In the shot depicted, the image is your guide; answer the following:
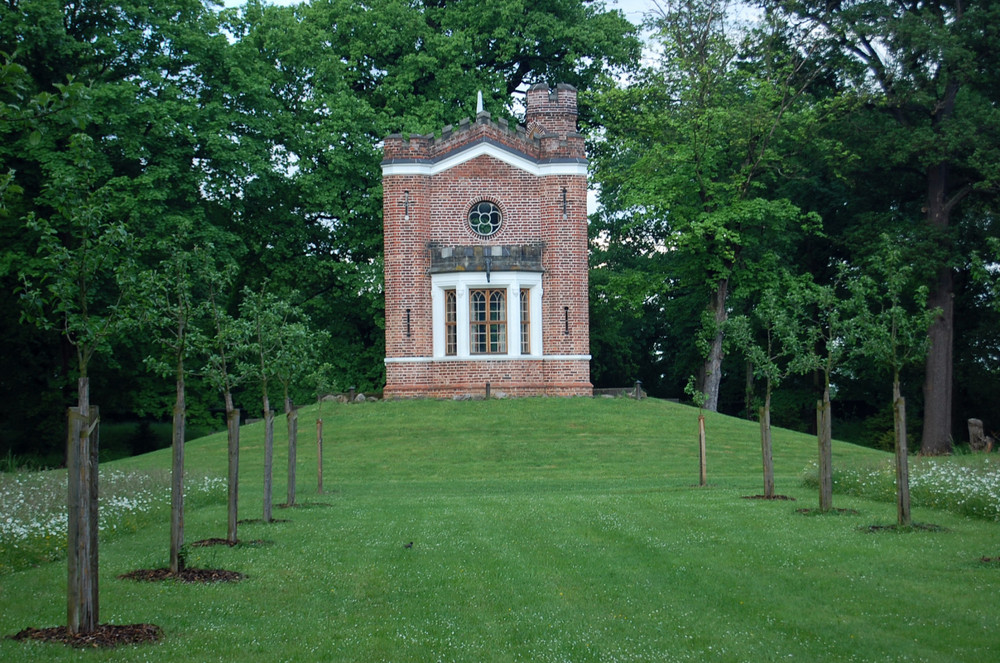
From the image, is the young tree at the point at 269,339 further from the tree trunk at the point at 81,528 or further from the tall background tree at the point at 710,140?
the tall background tree at the point at 710,140

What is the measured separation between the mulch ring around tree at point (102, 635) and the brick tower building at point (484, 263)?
26.5 meters

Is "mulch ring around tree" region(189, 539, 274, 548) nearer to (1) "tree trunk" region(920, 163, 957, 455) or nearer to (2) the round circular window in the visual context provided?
(2) the round circular window

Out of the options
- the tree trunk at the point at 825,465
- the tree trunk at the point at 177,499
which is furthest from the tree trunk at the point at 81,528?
the tree trunk at the point at 825,465

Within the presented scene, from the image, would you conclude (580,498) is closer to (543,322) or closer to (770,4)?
A: (543,322)

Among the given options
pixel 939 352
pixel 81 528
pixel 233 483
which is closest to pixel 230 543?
pixel 233 483

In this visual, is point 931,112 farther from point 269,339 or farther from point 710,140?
point 269,339

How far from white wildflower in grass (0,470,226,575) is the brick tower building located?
551 inches

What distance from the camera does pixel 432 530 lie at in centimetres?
1440

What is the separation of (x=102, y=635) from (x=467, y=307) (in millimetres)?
26933

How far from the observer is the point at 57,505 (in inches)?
611

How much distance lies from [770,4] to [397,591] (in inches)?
1291

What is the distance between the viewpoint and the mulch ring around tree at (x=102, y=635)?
26.2ft

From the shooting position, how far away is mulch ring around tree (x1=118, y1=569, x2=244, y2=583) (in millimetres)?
10641

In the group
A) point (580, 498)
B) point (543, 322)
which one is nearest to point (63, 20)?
point (543, 322)
